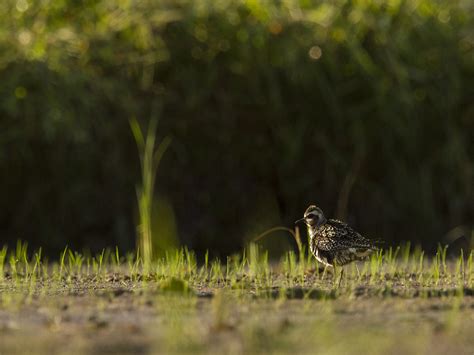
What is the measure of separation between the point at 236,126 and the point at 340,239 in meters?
2.65

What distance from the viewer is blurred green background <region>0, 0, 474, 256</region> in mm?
7359

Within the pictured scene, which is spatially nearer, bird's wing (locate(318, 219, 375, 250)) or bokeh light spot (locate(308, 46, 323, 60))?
bird's wing (locate(318, 219, 375, 250))

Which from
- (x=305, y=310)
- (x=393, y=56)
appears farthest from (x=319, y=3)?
(x=305, y=310)

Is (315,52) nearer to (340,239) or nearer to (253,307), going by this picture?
(340,239)

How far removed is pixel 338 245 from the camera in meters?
4.97

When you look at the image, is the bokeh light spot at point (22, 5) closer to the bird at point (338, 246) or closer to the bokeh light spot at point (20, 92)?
the bokeh light spot at point (20, 92)

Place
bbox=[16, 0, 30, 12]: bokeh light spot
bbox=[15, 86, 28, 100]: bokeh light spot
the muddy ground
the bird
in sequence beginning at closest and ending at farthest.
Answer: the muddy ground
the bird
bbox=[15, 86, 28, 100]: bokeh light spot
bbox=[16, 0, 30, 12]: bokeh light spot

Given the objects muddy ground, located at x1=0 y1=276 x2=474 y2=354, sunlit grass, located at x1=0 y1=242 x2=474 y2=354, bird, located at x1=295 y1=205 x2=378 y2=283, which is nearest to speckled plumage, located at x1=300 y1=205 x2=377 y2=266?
bird, located at x1=295 y1=205 x2=378 y2=283

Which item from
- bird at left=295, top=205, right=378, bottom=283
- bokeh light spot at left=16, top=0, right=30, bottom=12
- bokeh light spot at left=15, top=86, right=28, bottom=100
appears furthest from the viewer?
bokeh light spot at left=16, top=0, right=30, bottom=12

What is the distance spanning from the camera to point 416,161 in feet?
24.5

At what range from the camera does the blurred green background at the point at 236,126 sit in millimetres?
7359

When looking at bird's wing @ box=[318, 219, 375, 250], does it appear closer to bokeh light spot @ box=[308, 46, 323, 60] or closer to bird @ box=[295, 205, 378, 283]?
bird @ box=[295, 205, 378, 283]

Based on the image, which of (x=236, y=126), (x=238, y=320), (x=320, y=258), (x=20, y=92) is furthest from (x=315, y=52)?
(x=238, y=320)

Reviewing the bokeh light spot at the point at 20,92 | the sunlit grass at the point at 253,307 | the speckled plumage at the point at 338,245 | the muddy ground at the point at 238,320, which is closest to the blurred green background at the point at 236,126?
the bokeh light spot at the point at 20,92
